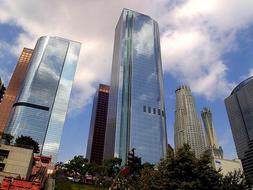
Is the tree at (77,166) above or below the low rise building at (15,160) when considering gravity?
above

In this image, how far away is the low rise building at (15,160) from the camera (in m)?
54.8

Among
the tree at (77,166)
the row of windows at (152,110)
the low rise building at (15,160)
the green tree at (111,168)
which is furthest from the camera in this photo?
the row of windows at (152,110)

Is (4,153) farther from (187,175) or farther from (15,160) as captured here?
(187,175)

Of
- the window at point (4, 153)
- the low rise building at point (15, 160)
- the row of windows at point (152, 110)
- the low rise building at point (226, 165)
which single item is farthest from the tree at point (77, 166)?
the row of windows at point (152, 110)

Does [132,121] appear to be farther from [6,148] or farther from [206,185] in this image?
[206,185]

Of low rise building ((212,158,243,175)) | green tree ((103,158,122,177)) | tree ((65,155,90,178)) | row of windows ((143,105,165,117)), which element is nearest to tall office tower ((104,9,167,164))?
row of windows ((143,105,165,117))

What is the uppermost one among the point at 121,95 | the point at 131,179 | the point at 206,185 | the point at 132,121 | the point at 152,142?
the point at 121,95

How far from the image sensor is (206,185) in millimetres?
33156

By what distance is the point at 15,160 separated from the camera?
184ft

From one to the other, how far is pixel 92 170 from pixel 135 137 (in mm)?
88601

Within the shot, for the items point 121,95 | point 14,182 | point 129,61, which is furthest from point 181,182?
point 129,61

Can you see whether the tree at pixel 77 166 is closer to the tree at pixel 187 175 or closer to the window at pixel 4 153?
the window at pixel 4 153

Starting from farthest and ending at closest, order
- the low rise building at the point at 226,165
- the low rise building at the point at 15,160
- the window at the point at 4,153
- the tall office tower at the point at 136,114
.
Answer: the tall office tower at the point at 136,114
the low rise building at the point at 226,165
the window at the point at 4,153
the low rise building at the point at 15,160

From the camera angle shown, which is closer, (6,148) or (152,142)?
(6,148)
